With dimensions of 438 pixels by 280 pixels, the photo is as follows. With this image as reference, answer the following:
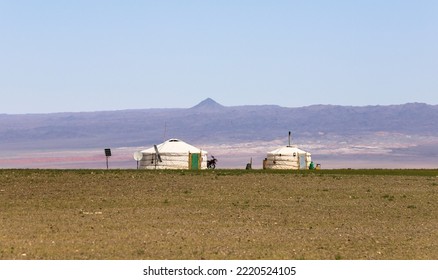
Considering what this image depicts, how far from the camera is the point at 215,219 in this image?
121ft

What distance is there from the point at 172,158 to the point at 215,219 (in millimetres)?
62107

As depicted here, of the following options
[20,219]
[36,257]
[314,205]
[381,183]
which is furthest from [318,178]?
[36,257]

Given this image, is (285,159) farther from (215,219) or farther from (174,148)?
(215,219)

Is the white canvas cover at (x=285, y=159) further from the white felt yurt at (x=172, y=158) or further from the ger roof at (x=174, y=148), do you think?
the ger roof at (x=174, y=148)

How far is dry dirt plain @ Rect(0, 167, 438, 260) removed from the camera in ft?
90.0

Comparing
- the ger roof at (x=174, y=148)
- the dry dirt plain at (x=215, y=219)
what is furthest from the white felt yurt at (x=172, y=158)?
the dry dirt plain at (x=215, y=219)

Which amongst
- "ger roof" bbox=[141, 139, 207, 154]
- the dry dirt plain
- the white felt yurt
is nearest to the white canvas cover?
the white felt yurt

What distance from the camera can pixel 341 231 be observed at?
33.1 metres

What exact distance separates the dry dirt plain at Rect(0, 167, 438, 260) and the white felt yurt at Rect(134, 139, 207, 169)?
35.3 m

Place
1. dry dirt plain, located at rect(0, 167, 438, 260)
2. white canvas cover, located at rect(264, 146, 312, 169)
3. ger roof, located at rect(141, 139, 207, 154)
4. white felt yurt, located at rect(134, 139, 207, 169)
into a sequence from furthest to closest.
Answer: white canvas cover, located at rect(264, 146, 312, 169), ger roof, located at rect(141, 139, 207, 154), white felt yurt, located at rect(134, 139, 207, 169), dry dirt plain, located at rect(0, 167, 438, 260)

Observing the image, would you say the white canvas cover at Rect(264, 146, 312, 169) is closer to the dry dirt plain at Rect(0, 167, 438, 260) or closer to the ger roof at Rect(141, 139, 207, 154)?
the ger roof at Rect(141, 139, 207, 154)

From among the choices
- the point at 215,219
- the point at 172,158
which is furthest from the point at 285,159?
the point at 215,219

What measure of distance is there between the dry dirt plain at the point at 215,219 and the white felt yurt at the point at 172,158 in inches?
1389

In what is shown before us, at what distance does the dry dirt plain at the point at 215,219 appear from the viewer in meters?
27.4
